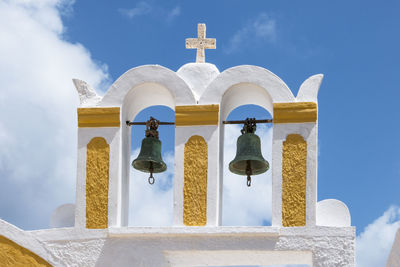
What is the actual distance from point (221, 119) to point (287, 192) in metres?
1.17

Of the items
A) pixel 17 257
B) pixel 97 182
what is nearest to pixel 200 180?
pixel 97 182

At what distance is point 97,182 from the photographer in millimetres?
13016

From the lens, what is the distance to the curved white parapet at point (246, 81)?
13.0m

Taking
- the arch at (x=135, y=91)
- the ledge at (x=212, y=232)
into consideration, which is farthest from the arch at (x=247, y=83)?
the ledge at (x=212, y=232)

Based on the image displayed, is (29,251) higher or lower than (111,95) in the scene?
lower

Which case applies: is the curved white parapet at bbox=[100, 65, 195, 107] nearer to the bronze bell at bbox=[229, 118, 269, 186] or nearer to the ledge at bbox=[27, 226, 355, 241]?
the bronze bell at bbox=[229, 118, 269, 186]

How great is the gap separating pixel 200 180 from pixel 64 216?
5.26 ft

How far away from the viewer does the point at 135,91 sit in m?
13.4

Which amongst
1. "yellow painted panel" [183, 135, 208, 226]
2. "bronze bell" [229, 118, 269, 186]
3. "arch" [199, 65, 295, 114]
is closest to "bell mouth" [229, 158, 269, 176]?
"bronze bell" [229, 118, 269, 186]

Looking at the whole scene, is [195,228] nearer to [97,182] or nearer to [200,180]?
[200,180]

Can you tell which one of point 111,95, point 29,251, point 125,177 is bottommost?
point 29,251

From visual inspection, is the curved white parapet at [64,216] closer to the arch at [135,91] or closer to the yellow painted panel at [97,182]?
the yellow painted panel at [97,182]

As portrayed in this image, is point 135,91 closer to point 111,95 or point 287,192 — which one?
point 111,95

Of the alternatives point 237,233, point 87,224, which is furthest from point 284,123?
point 87,224
